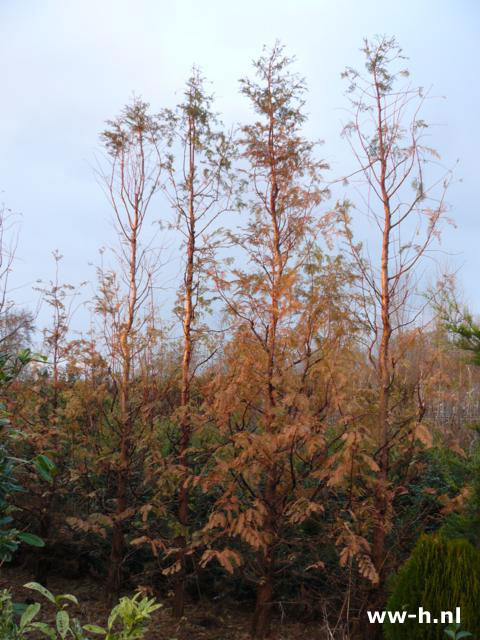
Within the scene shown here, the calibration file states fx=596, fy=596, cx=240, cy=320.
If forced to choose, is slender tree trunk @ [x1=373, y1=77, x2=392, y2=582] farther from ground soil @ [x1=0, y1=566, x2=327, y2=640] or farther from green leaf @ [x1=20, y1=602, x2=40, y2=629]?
green leaf @ [x1=20, y1=602, x2=40, y2=629]

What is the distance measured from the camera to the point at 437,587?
11.1 feet

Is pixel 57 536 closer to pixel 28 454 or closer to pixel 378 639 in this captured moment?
pixel 28 454

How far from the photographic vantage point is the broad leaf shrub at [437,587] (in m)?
3.31

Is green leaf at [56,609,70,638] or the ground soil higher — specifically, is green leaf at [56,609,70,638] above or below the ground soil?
above

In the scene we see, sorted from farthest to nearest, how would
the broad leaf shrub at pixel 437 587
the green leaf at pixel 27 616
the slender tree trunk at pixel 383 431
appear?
the slender tree trunk at pixel 383 431, the broad leaf shrub at pixel 437 587, the green leaf at pixel 27 616

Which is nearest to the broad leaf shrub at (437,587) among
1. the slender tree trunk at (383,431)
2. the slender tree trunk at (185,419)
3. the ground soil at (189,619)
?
the slender tree trunk at (383,431)

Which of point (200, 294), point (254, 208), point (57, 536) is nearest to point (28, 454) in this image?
point (57, 536)

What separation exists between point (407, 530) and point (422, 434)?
1331 millimetres

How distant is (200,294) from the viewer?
209 inches

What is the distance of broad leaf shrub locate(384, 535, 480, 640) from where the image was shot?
331 centimetres

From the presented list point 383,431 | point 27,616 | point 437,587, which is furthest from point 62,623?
point 383,431

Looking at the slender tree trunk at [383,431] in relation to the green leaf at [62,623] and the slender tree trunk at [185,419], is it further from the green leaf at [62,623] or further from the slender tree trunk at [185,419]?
the green leaf at [62,623]

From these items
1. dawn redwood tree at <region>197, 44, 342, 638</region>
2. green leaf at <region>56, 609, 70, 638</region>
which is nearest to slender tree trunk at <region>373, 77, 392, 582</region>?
dawn redwood tree at <region>197, 44, 342, 638</region>

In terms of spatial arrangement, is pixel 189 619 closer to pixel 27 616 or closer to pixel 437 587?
pixel 437 587
